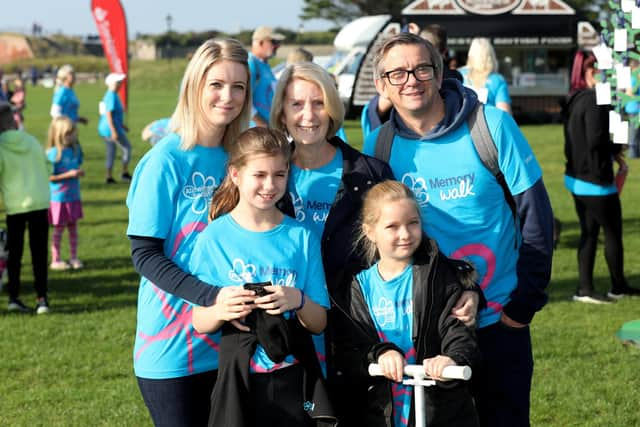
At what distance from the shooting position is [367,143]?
3.61 metres

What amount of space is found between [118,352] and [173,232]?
426 cm

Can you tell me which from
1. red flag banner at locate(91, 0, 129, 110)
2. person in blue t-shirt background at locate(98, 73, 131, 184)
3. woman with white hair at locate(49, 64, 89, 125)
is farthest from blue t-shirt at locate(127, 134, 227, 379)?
red flag banner at locate(91, 0, 129, 110)

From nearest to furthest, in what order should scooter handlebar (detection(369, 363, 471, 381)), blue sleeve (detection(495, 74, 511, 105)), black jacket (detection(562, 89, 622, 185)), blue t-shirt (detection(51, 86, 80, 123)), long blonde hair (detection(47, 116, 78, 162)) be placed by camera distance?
scooter handlebar (detection(369, 363, 471, 381))
black jacket (detection(562, 89, 622, 185))
blue sleeve (detection(495, 74, 511, 105))
long blonde hair (detection(47, 116, 78, 162))
blue t-shirt (detection(51, 86, 80, 123))

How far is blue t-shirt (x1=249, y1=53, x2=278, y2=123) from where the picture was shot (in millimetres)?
10341

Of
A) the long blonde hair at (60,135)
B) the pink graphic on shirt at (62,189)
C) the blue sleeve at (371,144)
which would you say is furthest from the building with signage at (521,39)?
the blue sleeve at (371,144)

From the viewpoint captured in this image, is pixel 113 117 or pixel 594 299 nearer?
pixel 594 299

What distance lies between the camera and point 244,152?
3.16m

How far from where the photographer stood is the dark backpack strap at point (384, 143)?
3452mm

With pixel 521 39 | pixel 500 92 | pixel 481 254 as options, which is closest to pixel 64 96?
pixel 500 92

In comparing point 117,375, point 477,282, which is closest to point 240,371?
point 477,282

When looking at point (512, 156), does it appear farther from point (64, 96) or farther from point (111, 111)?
point (111, 111)

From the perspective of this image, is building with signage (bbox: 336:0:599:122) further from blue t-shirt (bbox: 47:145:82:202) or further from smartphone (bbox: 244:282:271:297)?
smartphone (bbox: 244:282:271:297)

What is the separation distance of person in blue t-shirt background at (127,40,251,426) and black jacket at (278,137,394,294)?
331 millimetres

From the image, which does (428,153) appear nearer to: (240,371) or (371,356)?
(371,356)
